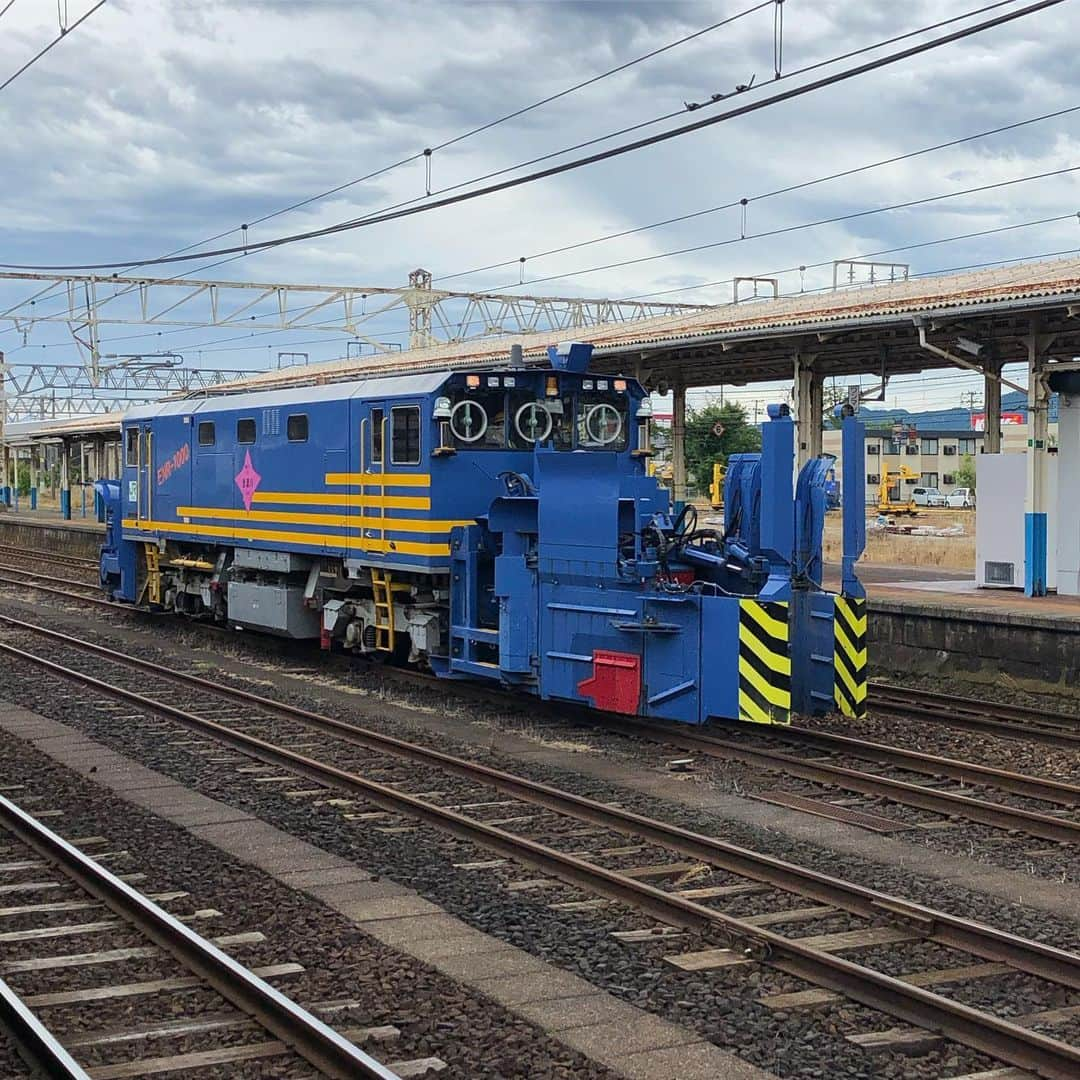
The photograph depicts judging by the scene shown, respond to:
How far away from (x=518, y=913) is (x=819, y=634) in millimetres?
4947

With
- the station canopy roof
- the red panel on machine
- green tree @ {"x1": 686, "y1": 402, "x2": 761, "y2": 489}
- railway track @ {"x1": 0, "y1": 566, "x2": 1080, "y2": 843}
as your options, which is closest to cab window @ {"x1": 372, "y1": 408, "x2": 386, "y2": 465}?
railway track @ {"x1": 0, "y1": 566, "x2": 1080, "y2": 843}

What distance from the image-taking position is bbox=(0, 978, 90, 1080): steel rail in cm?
499

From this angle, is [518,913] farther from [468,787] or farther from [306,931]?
[468,787]

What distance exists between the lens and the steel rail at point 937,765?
9859mm

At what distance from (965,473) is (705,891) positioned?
278 ft

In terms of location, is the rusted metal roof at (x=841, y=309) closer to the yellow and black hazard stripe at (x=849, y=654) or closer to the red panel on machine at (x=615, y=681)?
the yellow and black hazard stripe at (x=849, y=654)

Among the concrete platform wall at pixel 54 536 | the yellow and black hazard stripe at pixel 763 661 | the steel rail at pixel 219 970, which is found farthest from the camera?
the concrete platform wall at pixel 54 536

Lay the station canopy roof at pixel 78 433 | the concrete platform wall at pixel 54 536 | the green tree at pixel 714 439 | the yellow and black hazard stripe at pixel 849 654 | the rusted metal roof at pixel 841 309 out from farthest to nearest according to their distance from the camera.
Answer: the green tree at pixel 714 439 → the station canopy roof at pixel 78 433 → the concrete platform wall at pixel 54 536 → the rusted metal roof at pixel 841 309 → the yellow and black hazard stripe at pixel 849 654

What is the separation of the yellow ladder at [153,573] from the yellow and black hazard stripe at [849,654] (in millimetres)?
12172

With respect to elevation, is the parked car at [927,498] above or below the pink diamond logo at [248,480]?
below

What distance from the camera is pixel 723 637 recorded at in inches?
425

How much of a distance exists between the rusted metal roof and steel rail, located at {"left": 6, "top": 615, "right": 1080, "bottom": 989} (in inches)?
286

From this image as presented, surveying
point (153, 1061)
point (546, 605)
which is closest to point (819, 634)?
point (546, 605)

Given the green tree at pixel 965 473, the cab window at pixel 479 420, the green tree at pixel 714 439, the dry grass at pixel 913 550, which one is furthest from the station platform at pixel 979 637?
the green tree at pixel 965 473
